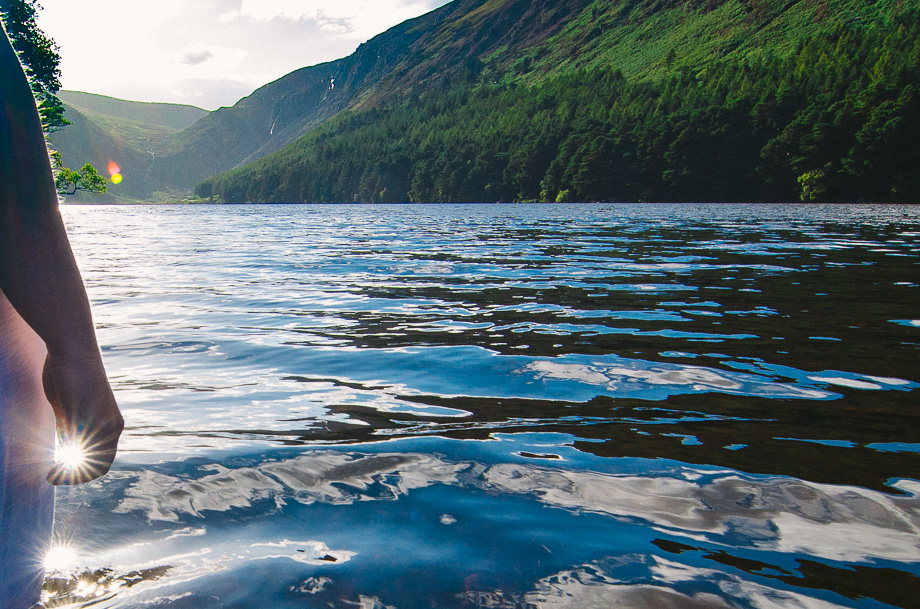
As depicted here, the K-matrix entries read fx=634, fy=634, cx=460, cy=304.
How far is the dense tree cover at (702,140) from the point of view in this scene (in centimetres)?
7225

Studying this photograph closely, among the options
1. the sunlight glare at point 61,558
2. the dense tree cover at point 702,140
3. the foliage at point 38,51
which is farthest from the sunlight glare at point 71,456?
the dense tree cover at point 702,140

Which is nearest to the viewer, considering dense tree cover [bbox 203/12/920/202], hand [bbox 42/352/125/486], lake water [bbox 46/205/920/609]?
hand [bbox 42/352/125/486]

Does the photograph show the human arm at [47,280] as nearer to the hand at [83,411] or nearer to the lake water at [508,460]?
the hand at [83,411]

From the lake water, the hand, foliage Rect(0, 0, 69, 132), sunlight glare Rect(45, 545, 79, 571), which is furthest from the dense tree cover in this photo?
the hand

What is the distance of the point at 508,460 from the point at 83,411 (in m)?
2.42

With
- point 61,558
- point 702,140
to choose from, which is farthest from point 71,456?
point 702,140

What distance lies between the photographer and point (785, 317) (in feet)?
26.9

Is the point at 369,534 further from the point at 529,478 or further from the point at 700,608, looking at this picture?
the point at 700,608

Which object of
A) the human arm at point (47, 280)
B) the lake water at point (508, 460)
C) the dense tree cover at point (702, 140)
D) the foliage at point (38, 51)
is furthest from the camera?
the dense tree cover at point (702, 140)

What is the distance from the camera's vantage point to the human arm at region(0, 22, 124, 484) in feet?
5.29

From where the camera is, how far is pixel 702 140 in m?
88.9

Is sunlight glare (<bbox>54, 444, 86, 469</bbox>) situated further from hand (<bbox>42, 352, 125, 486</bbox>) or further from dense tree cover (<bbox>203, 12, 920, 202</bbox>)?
dense tree cover (<bbox>203, 12, 920, 202</bbox>)

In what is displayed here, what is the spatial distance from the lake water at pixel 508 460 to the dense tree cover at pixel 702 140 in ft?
250

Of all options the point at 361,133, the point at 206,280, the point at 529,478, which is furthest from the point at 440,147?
the point at 529,478
